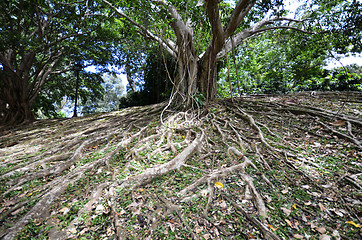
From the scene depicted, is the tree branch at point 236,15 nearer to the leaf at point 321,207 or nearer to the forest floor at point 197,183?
the forest floor at point 197,183

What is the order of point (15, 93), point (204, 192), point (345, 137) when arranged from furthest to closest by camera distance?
point (15, 93)
point (345, 137)
point (204, 192)

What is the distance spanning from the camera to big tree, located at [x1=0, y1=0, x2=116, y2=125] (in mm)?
4867

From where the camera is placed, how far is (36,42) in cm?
479

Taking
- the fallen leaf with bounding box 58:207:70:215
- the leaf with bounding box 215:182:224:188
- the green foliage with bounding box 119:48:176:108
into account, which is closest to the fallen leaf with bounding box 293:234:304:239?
the leaf with bounding box 215:182:224:188

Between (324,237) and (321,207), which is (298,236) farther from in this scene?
(321,207)

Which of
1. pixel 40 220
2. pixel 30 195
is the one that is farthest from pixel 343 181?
pixel 30 195

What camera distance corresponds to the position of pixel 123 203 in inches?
70.0

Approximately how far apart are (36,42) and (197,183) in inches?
243

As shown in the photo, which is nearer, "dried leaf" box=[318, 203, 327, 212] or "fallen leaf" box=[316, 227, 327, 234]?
"fallen leaf" box=[316, 227, 327, 234]

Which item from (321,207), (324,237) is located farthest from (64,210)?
(321,207)

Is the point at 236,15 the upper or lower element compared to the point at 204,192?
upper

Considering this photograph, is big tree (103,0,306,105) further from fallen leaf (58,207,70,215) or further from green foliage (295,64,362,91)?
green foliage (295,64,362,91)

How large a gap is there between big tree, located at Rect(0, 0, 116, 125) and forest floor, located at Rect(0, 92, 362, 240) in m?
3.78

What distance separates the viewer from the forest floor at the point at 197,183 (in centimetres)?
151
